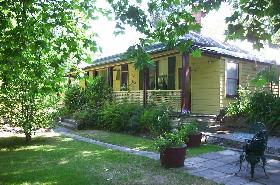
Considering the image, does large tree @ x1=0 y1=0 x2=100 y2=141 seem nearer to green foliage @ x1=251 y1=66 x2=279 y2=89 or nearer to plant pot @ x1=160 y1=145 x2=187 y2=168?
plant pot @ x1=160 y1=145 x2=187 y2=168

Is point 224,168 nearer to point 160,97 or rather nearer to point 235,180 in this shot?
point 235,180

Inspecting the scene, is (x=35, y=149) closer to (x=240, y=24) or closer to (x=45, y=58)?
(x=45, y=58)

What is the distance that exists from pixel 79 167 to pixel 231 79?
11.0m

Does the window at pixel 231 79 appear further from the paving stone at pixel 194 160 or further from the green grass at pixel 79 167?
the green grass at pixel 79 167

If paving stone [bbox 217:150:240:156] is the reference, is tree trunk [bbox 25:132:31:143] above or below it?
above

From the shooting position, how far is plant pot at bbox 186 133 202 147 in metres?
11.1

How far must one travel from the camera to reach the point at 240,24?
501 centimetres

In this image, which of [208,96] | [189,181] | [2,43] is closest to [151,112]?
[208,96]

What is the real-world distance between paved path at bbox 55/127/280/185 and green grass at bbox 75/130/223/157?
0.46 m

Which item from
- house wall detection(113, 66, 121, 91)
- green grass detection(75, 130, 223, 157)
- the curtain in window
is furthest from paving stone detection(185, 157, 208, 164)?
house wall detection(113, 66, 121, 91)

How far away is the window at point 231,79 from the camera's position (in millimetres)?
17078

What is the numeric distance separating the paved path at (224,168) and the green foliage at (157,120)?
2.90 m

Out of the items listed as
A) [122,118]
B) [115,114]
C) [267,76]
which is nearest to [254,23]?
[267,76]

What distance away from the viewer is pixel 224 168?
846cm
